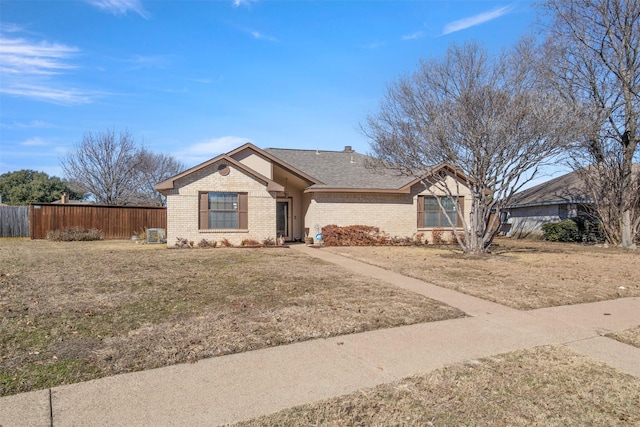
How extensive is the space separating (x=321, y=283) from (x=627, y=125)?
17.7 meters

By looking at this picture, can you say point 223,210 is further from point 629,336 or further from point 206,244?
point 629,336

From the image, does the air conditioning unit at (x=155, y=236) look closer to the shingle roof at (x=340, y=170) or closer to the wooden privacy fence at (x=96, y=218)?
the wooden privacy fence at (x=96, y=218)

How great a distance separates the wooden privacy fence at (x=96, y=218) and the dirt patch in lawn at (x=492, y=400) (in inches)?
941

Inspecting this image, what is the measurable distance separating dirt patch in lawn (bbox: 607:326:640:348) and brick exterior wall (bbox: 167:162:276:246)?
14188mm

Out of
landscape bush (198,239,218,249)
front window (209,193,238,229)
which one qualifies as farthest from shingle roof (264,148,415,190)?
landscape bush (198,239,218,249)

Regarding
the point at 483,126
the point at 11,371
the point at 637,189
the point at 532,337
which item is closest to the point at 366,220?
the point at 483,126

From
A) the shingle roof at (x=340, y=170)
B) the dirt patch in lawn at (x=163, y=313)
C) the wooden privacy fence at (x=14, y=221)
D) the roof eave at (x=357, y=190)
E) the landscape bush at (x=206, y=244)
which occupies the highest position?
the shingle roof at (x=340, y=170)

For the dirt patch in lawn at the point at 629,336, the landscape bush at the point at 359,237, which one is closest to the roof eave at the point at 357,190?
the landscape bush at the point at 359,237

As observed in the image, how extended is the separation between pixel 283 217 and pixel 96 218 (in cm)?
1105

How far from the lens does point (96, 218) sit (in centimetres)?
2373

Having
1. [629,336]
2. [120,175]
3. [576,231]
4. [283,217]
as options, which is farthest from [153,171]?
[629,336]

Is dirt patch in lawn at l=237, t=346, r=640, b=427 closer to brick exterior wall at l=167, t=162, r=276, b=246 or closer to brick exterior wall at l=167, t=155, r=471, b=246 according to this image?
brick exterior wall at l=167, t=155, r=471, b=246

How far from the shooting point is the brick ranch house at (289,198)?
57.6 ft

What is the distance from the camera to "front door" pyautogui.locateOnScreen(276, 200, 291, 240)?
21391 millimetres
